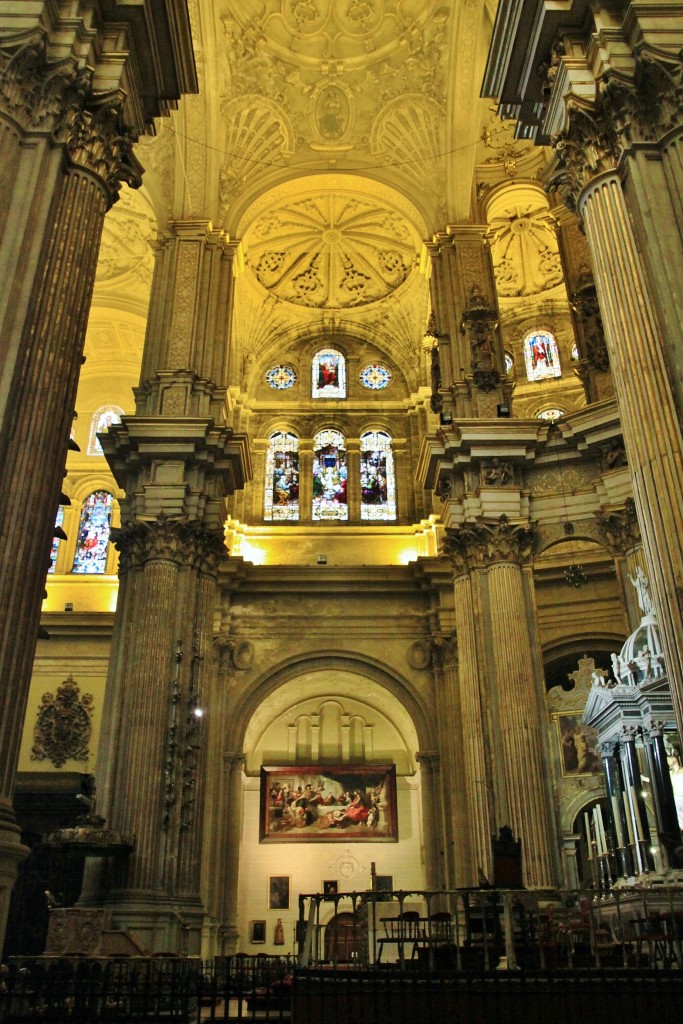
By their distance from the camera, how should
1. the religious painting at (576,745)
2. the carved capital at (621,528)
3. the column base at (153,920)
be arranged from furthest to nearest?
the religious painting at (576,745) → the carved capital at (621,528) → the column base at (153,920)

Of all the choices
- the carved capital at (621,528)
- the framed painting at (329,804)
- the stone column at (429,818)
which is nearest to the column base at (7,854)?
the carved capital at (621,528)

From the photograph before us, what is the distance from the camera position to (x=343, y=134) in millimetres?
24109

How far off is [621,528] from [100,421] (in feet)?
58.3

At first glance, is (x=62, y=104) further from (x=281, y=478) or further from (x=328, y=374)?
(x=328, y=374)

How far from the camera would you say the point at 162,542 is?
17.4 m

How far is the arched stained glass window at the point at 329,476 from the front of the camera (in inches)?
1054

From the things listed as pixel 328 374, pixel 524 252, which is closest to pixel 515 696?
pixel 328 374

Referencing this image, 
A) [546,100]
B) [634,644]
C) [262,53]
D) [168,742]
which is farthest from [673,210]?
[262,53]

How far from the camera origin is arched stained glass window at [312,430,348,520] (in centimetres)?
2678

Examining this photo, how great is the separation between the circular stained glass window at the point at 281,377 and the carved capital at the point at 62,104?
61.6ft

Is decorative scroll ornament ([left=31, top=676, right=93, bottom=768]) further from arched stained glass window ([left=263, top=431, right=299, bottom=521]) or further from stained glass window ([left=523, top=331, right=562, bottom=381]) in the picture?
stained glass window ([left=523, top=331, right=562, bottom=381])

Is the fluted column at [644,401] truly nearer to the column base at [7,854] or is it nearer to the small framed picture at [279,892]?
the column base at [7,854]

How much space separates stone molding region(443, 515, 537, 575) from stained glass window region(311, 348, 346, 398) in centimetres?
1161

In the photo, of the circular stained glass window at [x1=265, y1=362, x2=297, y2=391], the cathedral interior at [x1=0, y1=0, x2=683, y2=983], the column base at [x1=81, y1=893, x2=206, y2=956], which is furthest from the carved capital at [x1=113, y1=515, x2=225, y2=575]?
the circular stained glass window at [x1=265, y1=362, x2=297, y2=391]
